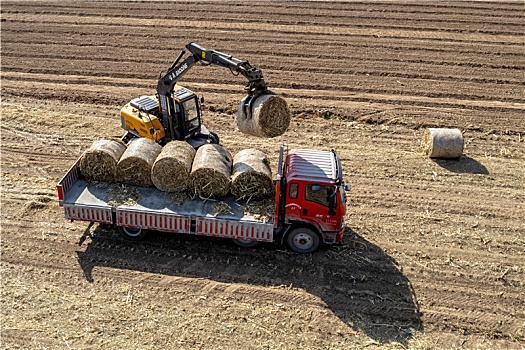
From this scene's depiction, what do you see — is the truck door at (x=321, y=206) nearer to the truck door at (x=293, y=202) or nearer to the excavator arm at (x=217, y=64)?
the truck door at (x=293, y=202)

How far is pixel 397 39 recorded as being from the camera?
27281mm

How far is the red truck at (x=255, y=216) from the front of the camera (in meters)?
Result: 13.2

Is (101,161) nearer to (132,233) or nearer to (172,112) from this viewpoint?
(132,233)

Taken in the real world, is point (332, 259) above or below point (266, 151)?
below

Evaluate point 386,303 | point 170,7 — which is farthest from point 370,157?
point 170,7

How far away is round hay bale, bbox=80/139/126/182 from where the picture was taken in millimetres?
14070

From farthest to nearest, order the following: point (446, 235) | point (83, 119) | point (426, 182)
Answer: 1. point (83, 119)
2. point (426, 182)
3. point (446, 235)

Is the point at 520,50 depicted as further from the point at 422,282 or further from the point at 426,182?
the point at 422,282

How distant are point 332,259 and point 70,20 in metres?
21.8

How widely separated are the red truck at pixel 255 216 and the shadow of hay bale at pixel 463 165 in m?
6.07

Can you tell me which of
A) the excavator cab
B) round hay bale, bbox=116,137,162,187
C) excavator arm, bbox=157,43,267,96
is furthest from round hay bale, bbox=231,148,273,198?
the excavator cab

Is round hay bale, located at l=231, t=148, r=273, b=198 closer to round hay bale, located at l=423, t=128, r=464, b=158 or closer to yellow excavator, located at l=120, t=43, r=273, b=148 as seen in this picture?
yellow excavator, located at l=120, t=43, r=273, b=148

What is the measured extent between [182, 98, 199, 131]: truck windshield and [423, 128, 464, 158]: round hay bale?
304 inches

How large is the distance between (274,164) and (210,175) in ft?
14.0
